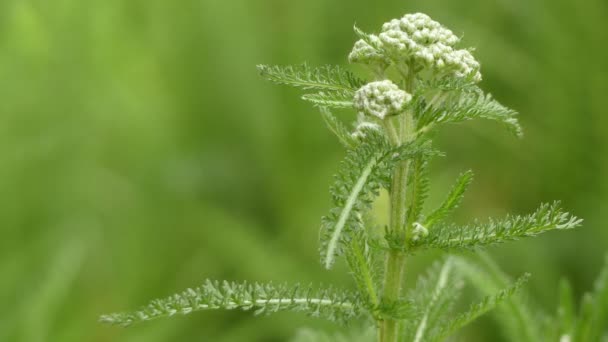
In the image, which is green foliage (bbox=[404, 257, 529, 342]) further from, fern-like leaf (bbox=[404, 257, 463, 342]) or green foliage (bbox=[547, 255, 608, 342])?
green foliage (bbox=[547, 255, 608, 342])

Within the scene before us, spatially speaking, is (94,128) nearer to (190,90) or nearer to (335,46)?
(190,90)

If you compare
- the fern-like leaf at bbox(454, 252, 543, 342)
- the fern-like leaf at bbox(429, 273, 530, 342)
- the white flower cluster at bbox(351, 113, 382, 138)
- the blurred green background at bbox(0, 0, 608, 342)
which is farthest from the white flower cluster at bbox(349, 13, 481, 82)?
the blurred green background at bbox(0, 0, 608, 342)

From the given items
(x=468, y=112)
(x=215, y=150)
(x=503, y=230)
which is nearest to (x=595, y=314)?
(x=503, y=230)

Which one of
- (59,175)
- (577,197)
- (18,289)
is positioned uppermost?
(577,197)

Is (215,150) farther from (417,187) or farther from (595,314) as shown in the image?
(417,187)

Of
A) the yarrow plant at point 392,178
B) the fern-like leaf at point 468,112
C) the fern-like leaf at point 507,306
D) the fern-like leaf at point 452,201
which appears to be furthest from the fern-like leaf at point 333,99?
the fern-like leaf at point 507,306

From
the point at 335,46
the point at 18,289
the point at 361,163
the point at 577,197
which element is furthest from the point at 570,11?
the point at 361,163
